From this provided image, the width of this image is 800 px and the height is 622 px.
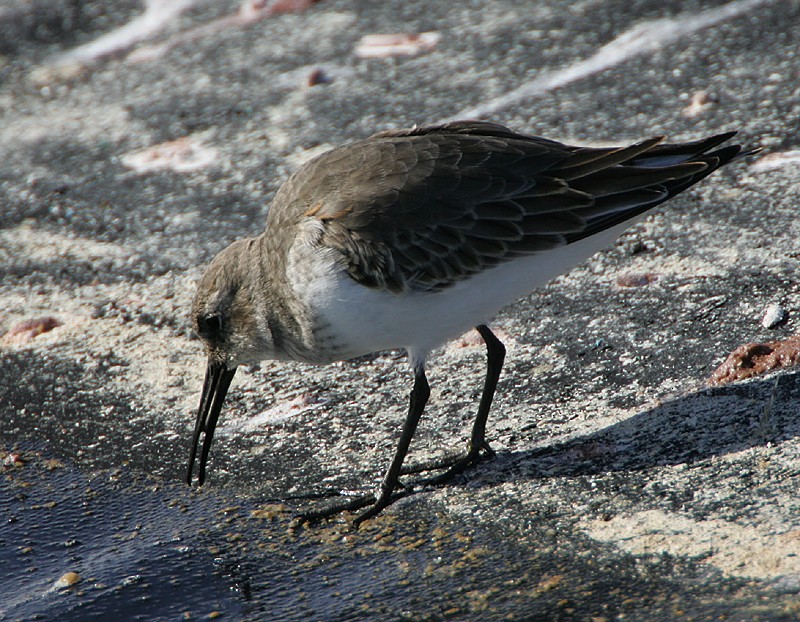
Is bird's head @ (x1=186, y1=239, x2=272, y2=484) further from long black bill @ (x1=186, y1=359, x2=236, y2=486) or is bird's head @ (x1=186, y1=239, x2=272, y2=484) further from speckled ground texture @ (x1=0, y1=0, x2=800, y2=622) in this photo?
speckled ground texture @ (x1=0, y1=0, x2=800, y2=622)

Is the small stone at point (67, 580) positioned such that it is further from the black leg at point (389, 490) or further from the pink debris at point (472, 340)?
the pink debris at point (472, 340)

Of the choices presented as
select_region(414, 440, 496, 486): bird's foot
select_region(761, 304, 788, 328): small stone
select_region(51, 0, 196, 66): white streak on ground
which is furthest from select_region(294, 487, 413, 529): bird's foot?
select_region(51, 0, 196, 66): white streak on ground

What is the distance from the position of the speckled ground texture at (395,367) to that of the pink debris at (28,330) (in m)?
0.04

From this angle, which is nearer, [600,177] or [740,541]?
[740,541]

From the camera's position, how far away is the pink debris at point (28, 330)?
236 inches

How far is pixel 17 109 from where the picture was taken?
839 cm

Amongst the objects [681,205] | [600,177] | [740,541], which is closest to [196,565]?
[740,541]

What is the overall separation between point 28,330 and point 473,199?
113 inches

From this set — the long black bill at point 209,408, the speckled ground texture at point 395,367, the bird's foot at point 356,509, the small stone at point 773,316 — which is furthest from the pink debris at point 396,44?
the bird's foot at point 356,509

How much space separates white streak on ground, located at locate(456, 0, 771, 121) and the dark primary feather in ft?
8.37

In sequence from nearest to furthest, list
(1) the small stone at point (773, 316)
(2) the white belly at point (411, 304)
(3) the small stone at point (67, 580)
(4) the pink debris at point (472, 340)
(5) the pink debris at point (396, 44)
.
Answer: (3) the small stone at point (67, 580), (2) the white belly at point (411, 304), (1) the small stone at point (773, 316), (4) the pink debris at point (472, 340), (5) the pink debris at point (396, 44)

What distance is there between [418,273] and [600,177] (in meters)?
0.97

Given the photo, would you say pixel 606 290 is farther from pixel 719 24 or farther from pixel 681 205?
Result: pixel 719 24

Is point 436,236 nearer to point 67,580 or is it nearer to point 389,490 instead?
point 389,490
